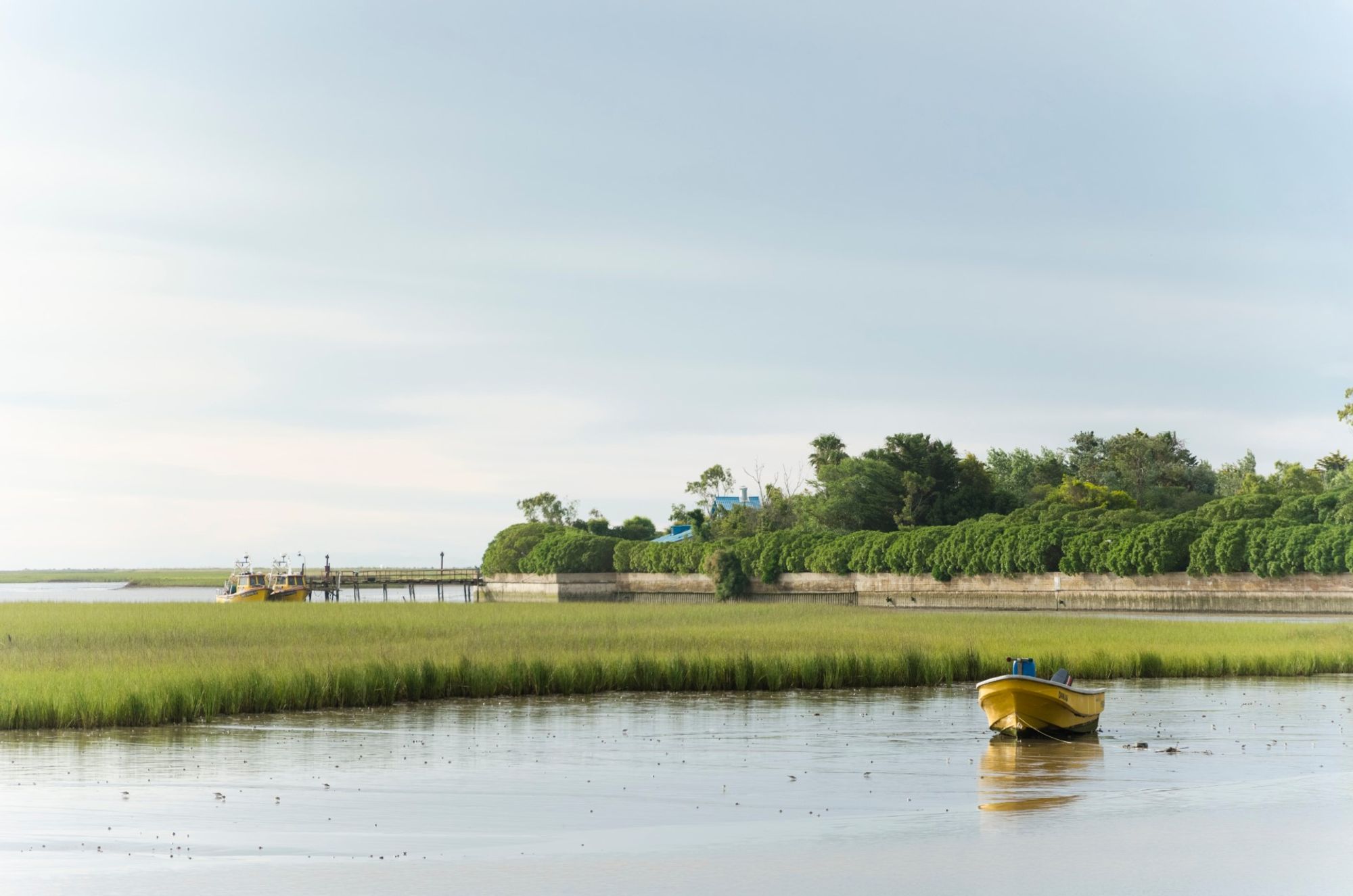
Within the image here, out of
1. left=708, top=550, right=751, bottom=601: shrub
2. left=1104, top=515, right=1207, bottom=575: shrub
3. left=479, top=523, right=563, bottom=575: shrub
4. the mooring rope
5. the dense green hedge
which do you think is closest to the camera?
the mooring rope

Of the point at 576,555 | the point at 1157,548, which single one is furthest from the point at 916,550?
the point at 576,555

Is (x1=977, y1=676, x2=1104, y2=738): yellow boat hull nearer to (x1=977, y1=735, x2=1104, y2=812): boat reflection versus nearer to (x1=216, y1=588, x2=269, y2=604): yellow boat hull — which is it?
(x1=977, y1=735, x2=1104, y2=812): boat reflection

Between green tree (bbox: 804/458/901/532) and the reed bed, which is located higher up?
green tree (bbox: 804/458/901/532)

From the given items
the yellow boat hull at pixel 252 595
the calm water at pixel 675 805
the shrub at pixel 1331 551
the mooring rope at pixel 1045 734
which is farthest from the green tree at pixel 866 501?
the mooring rope at pixel 1045 734

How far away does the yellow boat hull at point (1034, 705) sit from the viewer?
2233 cm

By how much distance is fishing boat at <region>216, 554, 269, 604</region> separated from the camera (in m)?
83.8

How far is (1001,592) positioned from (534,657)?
4653 centimetres

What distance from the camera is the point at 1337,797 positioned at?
17.1 metres

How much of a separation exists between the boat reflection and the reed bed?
9.04 meters

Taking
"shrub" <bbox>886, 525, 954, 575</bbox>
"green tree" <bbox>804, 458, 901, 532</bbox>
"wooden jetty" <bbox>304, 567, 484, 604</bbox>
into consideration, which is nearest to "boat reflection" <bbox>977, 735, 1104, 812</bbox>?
"shrub" <bbox>886, 525, 954, 575</bbox>

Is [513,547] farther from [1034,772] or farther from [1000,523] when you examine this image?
[1034,772]

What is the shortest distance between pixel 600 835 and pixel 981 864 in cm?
366

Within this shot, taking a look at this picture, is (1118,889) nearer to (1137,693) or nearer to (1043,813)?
(1043,813)

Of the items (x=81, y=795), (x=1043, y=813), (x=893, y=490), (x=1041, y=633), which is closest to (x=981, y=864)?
(x=1043, y=813)
